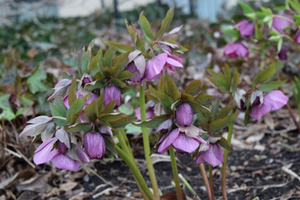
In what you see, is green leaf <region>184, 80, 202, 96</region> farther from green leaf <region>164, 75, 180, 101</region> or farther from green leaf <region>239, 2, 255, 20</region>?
green leaf <region>239, 2, 255, 20</region>

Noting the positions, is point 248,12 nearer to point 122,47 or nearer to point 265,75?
point 265,75

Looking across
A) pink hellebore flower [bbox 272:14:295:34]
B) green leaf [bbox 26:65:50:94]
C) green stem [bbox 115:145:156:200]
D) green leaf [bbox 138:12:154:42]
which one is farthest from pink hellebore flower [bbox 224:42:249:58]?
green leaf [bbox 26:65:50:94]

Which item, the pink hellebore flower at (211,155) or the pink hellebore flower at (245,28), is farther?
the pink hellebore flower at (245,28)

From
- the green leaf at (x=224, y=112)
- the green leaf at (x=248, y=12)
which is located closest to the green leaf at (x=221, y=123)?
the green leaf at (x=224, y=112)

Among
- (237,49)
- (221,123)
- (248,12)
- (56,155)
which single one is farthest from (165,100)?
(248,12)

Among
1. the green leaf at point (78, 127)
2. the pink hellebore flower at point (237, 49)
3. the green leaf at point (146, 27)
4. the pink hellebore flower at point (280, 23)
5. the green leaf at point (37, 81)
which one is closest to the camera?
the green leaf at point (78, 127)

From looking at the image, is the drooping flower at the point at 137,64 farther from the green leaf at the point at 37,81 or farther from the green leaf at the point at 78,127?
the green leaf at the point at 37,81

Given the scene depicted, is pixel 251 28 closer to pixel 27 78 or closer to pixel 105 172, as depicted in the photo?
pixel 105 172

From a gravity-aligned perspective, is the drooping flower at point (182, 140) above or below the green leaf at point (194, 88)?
below
